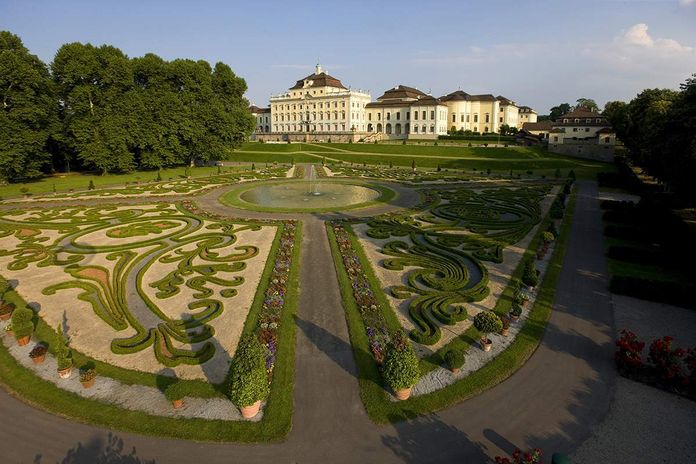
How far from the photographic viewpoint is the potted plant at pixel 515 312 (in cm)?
1698

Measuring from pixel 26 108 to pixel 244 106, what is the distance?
33307 mm

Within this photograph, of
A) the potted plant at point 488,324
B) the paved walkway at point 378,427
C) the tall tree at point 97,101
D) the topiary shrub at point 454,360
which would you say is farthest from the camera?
the tall tree at point 97,101

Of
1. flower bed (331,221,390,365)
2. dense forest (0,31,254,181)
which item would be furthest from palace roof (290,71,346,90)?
flower bed (331,221,390,365)

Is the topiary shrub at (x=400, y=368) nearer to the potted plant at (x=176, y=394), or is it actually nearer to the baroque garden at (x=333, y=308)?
the baroque garden at (x=333, y=308)

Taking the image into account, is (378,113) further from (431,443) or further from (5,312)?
(431,443)

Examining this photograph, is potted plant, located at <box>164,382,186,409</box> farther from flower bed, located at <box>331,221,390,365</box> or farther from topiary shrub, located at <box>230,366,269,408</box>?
flower bed, located at <box>331,221,390,365</box>

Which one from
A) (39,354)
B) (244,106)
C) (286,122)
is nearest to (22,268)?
(39,354)

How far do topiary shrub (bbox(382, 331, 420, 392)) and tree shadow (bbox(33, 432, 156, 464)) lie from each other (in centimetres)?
698

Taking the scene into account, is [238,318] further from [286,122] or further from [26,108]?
[286,122]

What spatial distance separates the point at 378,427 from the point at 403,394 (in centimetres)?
142

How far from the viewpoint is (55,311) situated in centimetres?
1836

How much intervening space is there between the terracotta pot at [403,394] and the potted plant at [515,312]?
7.22m

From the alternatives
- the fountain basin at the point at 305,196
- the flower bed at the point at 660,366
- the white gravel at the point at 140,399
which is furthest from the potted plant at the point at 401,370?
the fountain basin at the point at 305,196

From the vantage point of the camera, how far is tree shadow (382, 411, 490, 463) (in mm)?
10406
